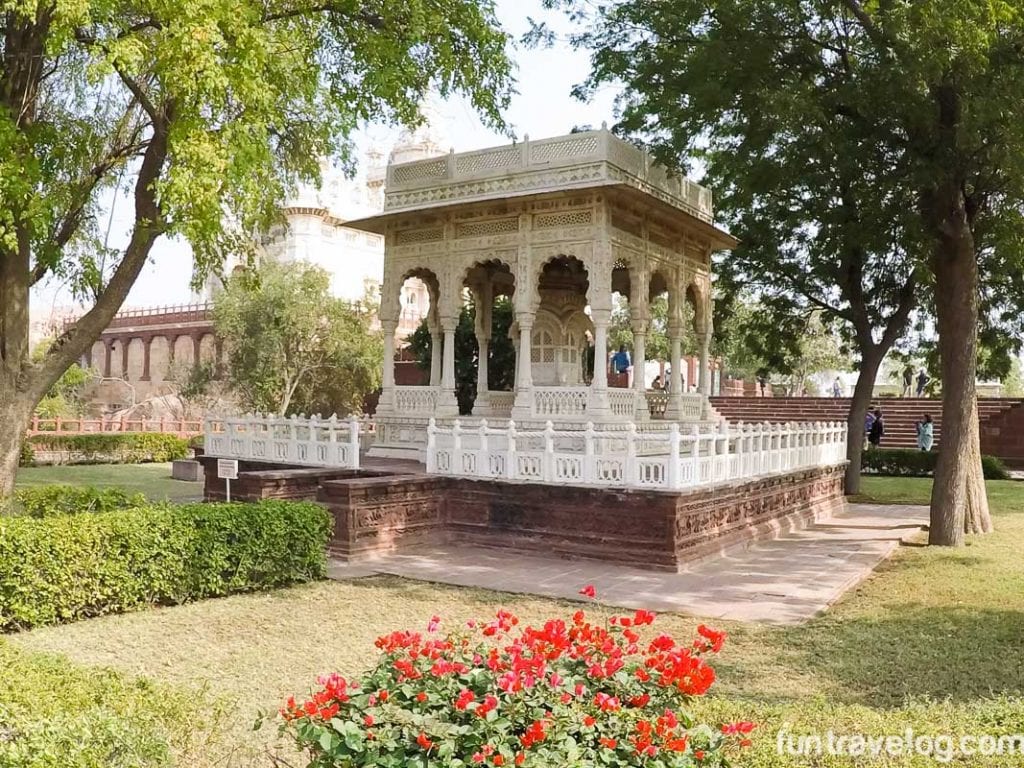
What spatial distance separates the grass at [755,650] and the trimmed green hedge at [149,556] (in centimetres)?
25

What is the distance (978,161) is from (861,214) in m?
1.91

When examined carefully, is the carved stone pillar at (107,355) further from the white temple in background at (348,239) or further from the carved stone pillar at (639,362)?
the carved stone pillar at (639,362)

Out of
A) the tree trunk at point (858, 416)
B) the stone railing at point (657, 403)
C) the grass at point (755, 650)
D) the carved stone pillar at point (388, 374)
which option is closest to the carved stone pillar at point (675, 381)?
the stone railing at point (657, 403)

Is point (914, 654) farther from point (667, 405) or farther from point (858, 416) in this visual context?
point (858, 416)

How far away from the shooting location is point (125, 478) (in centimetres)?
2173

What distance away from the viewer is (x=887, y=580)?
32.2 feet

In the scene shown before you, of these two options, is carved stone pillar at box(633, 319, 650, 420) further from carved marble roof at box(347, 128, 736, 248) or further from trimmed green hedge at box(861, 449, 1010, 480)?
trimmed green hedge at box(861, 449, 1010, 480)

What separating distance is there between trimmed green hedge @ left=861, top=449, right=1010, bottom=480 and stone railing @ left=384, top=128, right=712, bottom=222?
12492 millimetres

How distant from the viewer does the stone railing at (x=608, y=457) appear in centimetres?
1052

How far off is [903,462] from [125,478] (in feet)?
68.5

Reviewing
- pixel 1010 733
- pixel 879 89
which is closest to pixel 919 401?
pixel 879 89

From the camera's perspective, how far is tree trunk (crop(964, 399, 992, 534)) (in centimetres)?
1264

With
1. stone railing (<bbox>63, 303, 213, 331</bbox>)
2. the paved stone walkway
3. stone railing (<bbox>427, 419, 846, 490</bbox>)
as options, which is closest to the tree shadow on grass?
the paved stone walkway

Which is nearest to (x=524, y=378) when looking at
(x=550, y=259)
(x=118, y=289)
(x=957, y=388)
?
(x=550, y=259)
